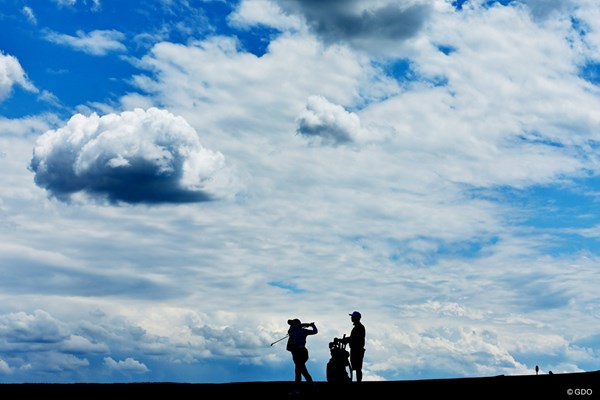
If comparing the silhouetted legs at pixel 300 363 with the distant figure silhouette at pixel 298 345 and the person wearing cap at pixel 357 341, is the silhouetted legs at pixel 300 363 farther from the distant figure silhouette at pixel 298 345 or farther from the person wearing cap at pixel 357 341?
the person wearing cap at pixel 357 341

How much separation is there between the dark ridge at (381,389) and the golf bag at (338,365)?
0.20 meters

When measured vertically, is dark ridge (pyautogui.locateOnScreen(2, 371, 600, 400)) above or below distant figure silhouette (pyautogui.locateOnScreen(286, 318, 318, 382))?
below

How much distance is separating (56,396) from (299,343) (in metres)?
7.93

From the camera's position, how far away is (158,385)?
3109 cm

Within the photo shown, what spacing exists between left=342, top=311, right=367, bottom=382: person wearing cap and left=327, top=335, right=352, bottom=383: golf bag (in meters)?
1.32

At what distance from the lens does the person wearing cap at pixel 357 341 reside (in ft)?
99.5

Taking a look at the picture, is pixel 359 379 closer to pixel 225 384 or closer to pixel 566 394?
pixel 225 384

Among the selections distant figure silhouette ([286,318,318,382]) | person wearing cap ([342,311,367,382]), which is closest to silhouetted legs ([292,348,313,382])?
distant figure silhouette ([286,318,318,382])

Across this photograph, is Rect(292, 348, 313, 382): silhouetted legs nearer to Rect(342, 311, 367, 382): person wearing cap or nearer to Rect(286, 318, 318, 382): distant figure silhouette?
Rect(286, 318, 318, 382): distant figure silhouette

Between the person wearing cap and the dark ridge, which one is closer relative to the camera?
the dark ridge

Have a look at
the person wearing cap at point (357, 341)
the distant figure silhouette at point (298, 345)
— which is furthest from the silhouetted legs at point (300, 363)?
the person wearing cap at point (357, 341)

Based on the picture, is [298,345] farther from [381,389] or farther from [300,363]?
[381,389]

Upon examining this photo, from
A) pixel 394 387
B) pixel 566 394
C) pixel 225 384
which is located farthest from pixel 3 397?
pixel 566 394

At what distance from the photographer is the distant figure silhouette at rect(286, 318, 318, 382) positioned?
29.8 meters
